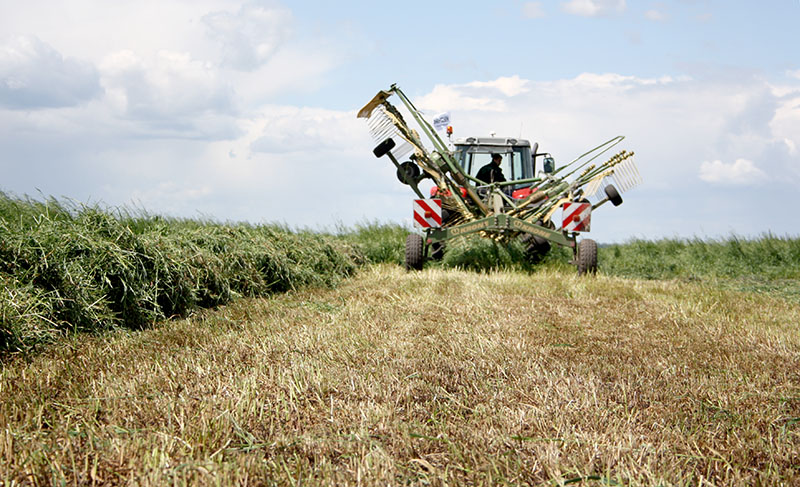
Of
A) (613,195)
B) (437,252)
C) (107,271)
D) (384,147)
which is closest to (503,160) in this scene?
(437,252)

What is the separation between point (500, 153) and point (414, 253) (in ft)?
8.41

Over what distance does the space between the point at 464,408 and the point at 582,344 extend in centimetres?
161

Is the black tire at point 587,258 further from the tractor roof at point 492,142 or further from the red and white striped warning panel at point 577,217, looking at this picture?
the tractor roof at point 492,142

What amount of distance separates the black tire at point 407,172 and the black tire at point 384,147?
0.34 metres

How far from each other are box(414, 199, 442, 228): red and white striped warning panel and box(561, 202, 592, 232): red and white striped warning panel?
5.40ft

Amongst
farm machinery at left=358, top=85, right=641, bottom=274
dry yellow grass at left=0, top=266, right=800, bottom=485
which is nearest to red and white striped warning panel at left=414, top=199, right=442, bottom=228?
farm machinery at left=358, top=85, right=641, bottom=274

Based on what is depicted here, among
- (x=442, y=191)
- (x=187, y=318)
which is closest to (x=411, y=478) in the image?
(x=187, y=318)

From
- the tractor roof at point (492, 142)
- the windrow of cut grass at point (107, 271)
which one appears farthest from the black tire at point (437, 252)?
the windrow of cut grass at point (107, 271)

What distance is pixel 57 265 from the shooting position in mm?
4285

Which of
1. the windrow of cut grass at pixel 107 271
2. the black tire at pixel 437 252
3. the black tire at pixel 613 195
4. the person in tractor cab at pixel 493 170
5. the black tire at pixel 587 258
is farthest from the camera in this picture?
the person in tractor cab at pixel 493 170

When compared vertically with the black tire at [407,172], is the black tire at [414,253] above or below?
below

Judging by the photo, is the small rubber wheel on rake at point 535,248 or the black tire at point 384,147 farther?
the small rubber wheel on rake at point 535,248

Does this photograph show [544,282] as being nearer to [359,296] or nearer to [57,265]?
[359,296]

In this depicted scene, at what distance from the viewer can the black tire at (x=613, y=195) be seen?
26.5ft
